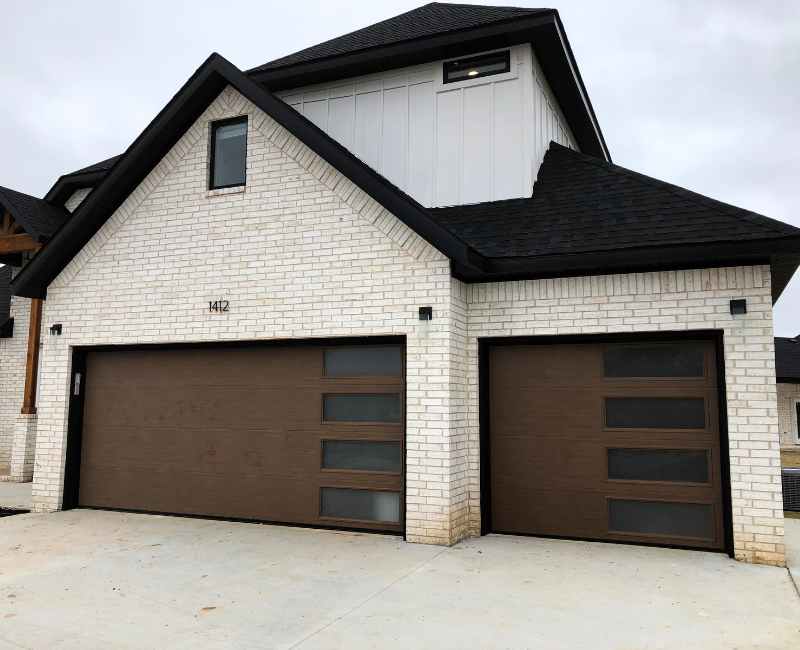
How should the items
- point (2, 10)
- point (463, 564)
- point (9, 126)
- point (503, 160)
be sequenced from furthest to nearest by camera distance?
point (9, 126), point (2, 10), point (503, 160), point (463, 564)

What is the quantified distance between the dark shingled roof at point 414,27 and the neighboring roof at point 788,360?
719 inches

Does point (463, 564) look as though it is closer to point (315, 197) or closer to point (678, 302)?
point (678, 302)

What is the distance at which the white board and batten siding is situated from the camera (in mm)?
9219

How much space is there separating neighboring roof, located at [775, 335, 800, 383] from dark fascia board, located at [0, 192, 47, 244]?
75.3ft

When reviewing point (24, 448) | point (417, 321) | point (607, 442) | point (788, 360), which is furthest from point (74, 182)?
point (788, 360)

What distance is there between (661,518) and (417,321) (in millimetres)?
3521

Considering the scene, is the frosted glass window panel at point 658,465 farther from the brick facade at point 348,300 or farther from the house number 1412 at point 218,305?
the house number 1412 at point 218,305

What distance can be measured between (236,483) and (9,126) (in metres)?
109

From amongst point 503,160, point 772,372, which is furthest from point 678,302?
point 503,160

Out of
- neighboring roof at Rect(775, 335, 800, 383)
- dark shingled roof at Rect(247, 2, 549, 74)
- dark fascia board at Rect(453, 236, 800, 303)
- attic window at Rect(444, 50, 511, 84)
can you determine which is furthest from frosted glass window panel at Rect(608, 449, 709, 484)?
neighboring roof at Rect(775, 335, 800, 383)

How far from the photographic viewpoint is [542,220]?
320 inches

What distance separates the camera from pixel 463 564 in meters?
6.34

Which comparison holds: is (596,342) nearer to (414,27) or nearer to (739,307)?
(739,307)

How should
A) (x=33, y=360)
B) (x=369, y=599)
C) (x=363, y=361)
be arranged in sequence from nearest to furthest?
1. (x=369, y=599)
2. (x=363, y=361)
3. (x=33, y=360)
